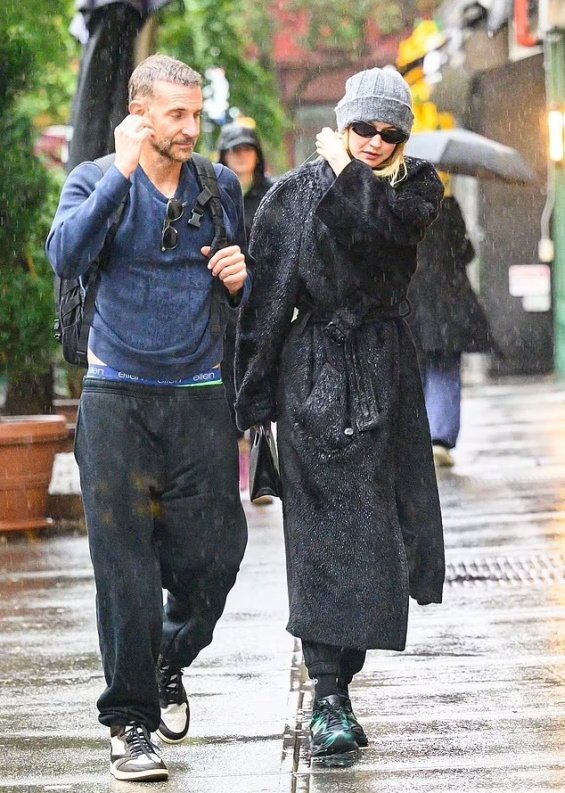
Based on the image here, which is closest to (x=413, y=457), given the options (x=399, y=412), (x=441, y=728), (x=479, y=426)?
(x=399, y=412)

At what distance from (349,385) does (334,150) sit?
695 millimetres

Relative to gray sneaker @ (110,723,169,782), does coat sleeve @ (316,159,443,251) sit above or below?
above

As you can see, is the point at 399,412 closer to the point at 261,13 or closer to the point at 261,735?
the point at 261,735

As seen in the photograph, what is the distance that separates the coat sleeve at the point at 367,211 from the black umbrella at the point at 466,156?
8.56 meters

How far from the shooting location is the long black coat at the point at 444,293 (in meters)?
12.0

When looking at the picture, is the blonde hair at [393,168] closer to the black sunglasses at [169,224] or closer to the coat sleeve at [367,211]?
the coat sleeve at [367,211]

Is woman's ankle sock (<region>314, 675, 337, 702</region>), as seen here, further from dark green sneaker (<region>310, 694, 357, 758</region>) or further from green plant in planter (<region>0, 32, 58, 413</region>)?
green plant in planter (<region>0, 32, 58, 413</region>)

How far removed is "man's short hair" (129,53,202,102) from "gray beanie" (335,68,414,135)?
0.52m

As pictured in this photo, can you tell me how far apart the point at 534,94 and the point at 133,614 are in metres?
20.2

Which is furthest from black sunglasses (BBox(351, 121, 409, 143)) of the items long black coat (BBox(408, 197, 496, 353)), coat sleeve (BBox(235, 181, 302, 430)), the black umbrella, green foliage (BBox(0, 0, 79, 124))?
the black umbrella

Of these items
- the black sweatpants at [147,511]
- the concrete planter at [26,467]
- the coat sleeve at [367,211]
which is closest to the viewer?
the black sweatpants at [147,511]

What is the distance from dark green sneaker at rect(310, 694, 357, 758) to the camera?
516 cm

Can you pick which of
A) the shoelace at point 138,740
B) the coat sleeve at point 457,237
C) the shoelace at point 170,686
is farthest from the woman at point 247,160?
the shoelace at point 138,740

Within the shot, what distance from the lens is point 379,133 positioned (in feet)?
17.7
